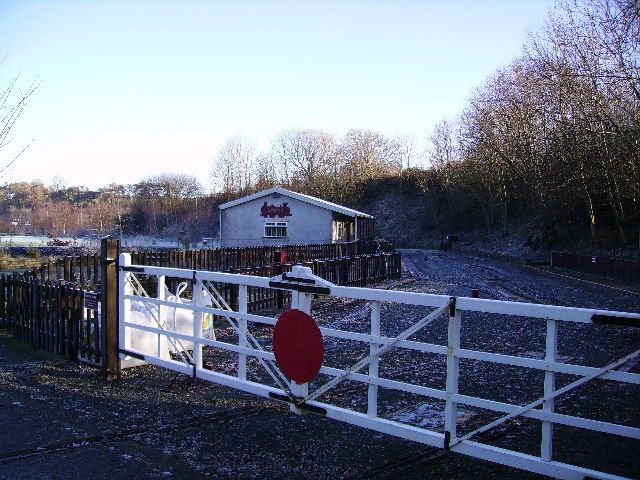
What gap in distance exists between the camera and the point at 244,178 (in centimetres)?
8494

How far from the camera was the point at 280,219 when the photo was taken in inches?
1596

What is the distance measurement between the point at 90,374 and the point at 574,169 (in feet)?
120

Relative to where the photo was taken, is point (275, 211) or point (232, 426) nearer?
point (232, 426)

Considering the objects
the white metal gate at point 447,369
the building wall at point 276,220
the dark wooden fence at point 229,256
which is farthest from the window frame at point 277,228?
the white metal gate at point 447,369

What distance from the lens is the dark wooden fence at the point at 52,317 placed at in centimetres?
807

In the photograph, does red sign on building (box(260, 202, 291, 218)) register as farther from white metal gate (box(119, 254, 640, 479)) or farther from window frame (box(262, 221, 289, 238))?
white metal gate (box(119, 254, 640, 479))

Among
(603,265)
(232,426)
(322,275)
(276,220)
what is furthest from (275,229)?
(232,426)

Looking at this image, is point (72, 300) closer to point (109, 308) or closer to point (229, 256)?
point (109, 308)

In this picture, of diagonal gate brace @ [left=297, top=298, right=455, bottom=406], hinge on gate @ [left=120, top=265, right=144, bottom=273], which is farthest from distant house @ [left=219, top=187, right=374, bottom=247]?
diagonal gate brace @ [left=297, top=298, right=455, bottom=406]

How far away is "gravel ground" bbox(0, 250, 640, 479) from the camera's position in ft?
15.4

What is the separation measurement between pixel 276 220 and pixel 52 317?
3208cm

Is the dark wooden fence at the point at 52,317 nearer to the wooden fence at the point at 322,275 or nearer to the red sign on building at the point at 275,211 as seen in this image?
the wooden fence at the point at 322,275

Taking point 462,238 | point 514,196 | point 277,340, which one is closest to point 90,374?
point 277,340

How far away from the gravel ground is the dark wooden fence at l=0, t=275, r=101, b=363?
250 mm
